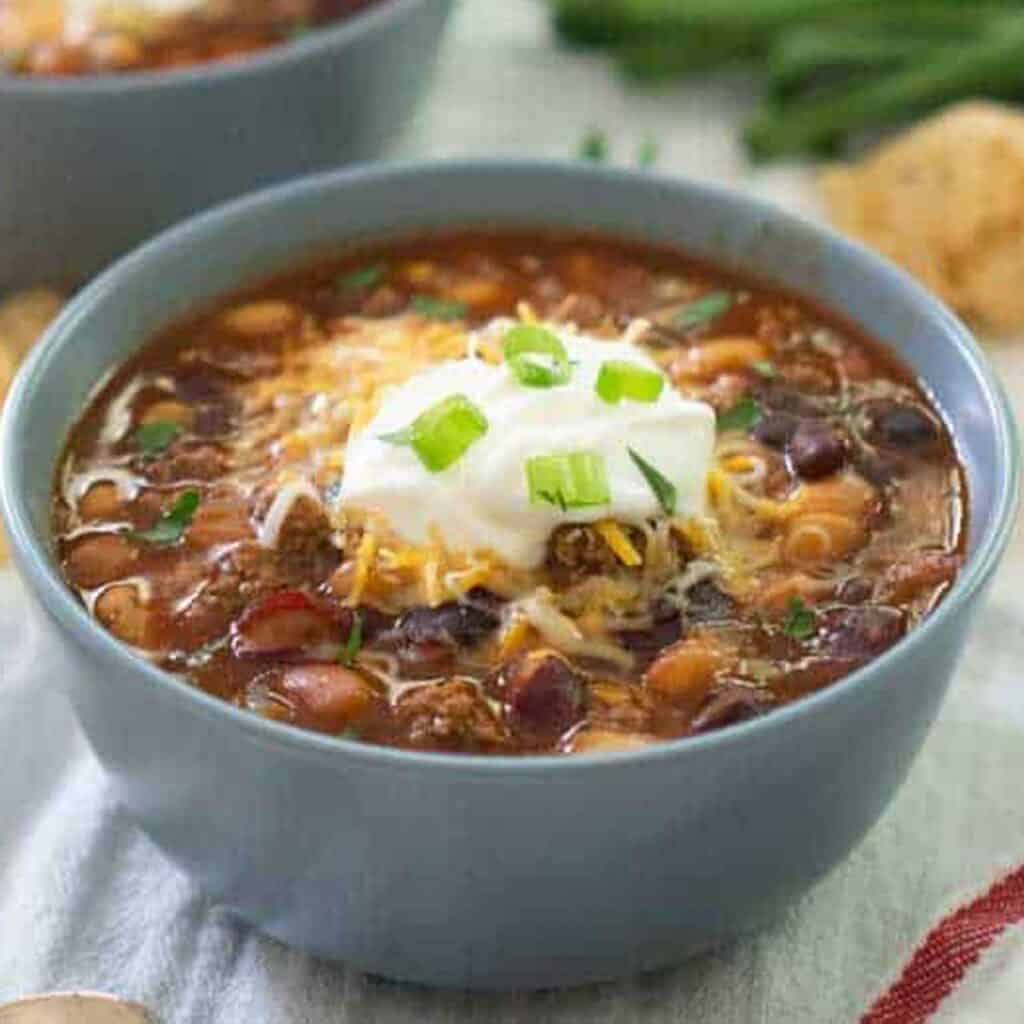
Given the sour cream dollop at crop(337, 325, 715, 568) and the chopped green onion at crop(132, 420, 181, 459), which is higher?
the sour cream dollop at crop(337, 325, 715, 568)

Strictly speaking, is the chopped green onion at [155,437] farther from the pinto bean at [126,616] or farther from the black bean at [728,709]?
the black bean at [728,709]

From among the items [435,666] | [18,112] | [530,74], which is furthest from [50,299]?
[435,666]

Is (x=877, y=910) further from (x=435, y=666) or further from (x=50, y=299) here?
(x=50, y=299)

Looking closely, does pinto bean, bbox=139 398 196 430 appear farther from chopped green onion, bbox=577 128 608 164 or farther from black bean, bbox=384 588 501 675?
chopped green onion, bbox=577 128 608 164

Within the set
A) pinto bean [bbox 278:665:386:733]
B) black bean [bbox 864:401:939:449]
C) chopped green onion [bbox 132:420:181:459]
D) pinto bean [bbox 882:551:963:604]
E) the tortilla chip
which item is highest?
pinto bean [bbox 278:665:386:733]

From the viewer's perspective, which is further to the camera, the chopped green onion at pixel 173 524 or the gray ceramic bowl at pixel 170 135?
the gray ceramic bowl at pixel 170 135

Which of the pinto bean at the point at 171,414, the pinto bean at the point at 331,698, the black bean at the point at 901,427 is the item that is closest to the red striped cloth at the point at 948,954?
the black bean at the point at 901,427

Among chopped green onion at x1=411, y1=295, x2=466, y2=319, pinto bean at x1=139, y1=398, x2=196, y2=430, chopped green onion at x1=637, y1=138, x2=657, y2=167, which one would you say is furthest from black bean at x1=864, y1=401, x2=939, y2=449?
chopped green onion at x1=637, y1=138, x2=657, y2=167
